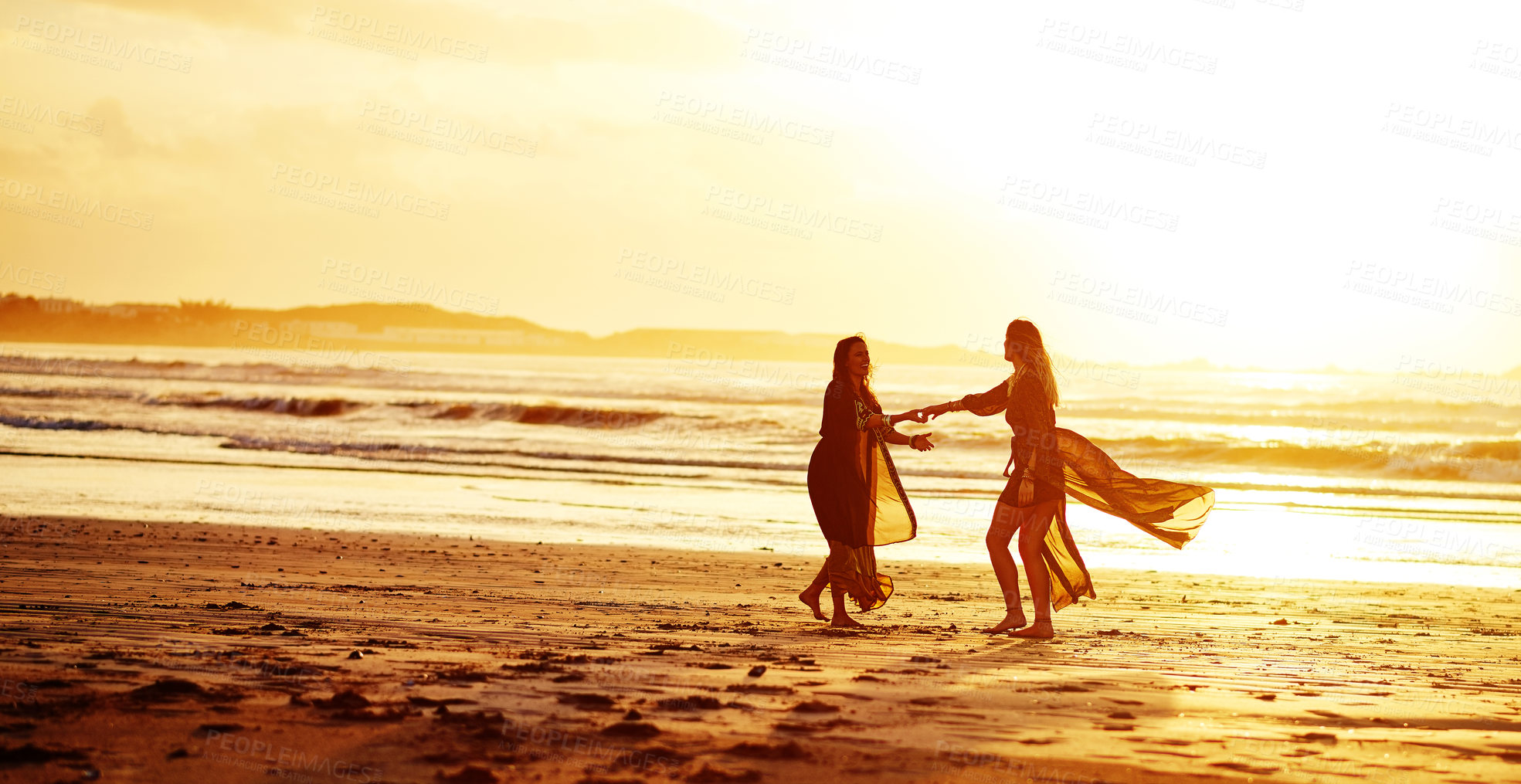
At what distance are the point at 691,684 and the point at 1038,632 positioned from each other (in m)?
2.85

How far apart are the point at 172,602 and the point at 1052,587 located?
564cm

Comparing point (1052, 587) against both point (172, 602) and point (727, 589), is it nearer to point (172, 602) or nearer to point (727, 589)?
point (727, 589)

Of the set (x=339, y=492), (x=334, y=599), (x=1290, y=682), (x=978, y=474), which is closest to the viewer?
(x=1290, y=682)

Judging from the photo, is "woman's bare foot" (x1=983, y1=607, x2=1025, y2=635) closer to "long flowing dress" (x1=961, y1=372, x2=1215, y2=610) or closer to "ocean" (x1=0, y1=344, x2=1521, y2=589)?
"long flowing dress" (x1=961, y1=372, x2=1215, y2=610)

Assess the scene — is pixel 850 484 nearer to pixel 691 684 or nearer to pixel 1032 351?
pixel 1032 351

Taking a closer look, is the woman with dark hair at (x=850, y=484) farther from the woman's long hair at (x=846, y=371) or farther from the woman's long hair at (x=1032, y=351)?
the woman's long hair at (x=1032, y=351)

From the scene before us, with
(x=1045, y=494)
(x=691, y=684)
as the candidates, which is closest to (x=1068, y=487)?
(x=1045, y=494)

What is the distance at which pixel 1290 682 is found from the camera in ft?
18.7

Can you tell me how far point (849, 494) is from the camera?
7.51 metres

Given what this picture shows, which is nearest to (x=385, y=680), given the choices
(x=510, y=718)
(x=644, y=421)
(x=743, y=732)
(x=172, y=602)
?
(x=510, y=718)

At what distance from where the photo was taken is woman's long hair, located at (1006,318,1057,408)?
7.28 m

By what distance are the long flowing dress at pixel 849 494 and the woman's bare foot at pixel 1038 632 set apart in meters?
0.89

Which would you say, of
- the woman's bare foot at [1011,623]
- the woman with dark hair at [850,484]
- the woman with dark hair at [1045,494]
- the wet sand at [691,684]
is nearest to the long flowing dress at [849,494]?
the woman with dark hair at [850,484]

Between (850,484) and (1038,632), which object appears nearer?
(1038,632)
